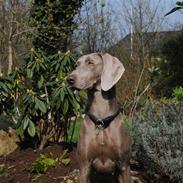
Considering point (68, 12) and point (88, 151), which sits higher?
point (68, 12)

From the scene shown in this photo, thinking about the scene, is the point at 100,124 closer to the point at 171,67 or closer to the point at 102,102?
the point at 102,102

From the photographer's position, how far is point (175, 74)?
11.0 m

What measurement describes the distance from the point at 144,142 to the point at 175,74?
20.6 ft

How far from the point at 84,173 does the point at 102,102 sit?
22.6 inches

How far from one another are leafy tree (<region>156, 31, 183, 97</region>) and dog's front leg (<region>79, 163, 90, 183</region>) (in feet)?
23.8

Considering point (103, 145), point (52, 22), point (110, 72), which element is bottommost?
point (103, 145)

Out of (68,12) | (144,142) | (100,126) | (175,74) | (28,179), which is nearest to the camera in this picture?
(100,126)

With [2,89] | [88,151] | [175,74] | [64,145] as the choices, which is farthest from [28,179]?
[175,74]

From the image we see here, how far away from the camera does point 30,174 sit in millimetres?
6023

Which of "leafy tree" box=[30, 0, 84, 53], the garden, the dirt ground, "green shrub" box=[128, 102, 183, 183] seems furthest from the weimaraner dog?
"leafy tree" box=[30, 0, 84, 53]

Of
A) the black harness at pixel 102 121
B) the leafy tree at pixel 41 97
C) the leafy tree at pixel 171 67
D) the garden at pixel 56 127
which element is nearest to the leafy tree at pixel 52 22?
the leafy tree at pixel 171 67

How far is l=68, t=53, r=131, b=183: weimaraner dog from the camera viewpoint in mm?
3729

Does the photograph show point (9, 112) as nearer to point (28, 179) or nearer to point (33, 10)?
point (28, 179)

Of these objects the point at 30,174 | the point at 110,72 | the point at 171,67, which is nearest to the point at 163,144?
the point at 110,72
